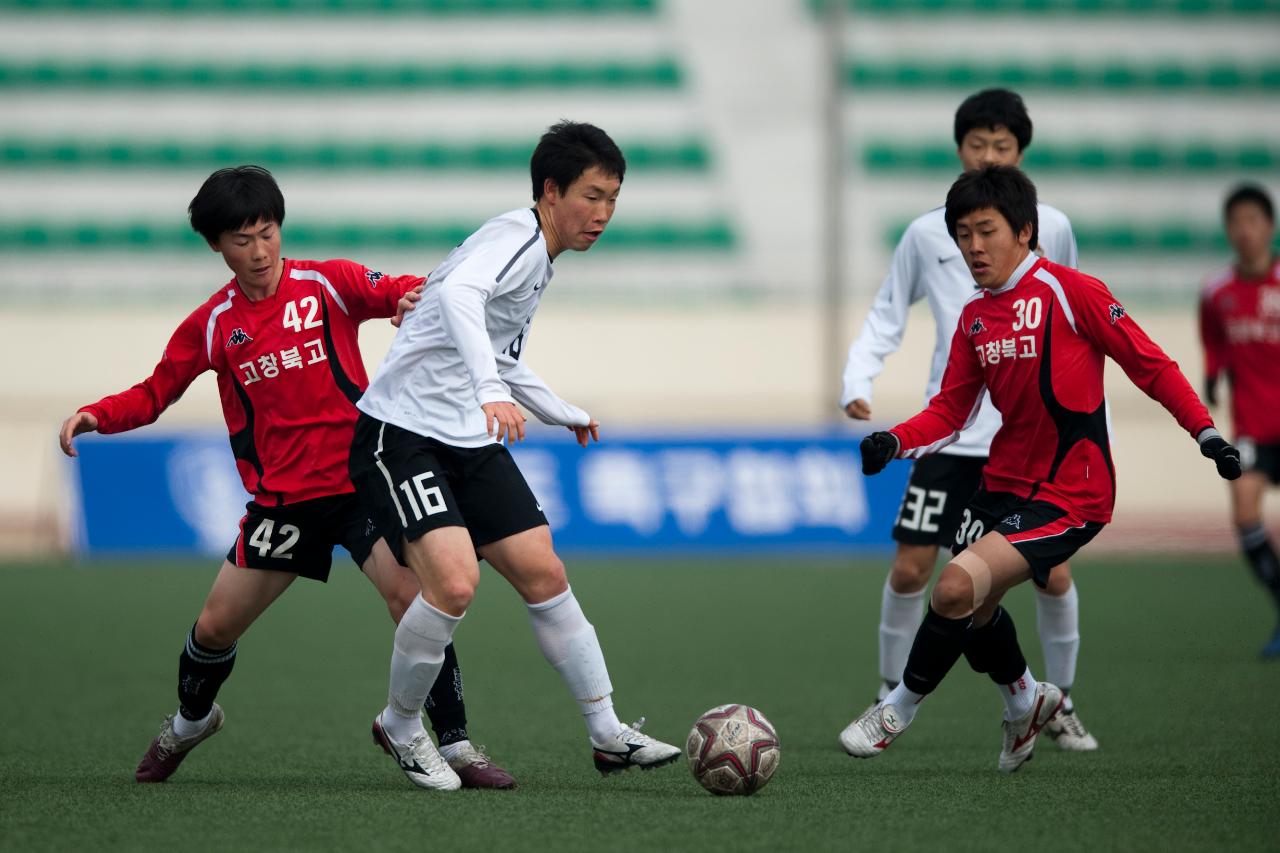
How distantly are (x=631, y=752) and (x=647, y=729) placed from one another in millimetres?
1242

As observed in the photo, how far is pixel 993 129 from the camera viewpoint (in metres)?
5.67

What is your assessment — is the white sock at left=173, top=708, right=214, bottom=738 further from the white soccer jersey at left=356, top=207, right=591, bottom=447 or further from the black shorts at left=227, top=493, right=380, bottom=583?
the white soccer jersey at left=356, top=207, right=591, bottom=447

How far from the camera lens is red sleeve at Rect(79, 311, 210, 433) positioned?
16.4ft

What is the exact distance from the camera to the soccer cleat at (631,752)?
4.69 meters

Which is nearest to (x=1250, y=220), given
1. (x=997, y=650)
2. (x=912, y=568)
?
(x=912, y=568)

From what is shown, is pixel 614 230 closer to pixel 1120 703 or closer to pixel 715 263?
pixel 715 263

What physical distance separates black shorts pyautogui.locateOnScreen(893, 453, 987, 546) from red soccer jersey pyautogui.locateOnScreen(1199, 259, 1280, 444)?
10.7 feet

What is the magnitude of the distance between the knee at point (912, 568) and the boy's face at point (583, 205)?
1.88 meters

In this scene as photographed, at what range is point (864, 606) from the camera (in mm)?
10266

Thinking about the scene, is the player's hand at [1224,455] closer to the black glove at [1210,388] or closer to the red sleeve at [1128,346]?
the red sleeve at [1128,346]

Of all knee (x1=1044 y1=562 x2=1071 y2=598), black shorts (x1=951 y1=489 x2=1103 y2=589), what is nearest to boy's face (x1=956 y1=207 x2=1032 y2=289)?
black shorts (x1=951 y1=489 x2=1103 y2=589)

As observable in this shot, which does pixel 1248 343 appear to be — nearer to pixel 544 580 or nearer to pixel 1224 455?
pixel 1224 455

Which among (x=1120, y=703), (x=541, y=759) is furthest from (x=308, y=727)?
(x=1120, y=703)

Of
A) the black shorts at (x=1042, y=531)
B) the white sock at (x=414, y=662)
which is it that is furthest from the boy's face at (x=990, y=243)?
the white sock at (x=414, y=662)
